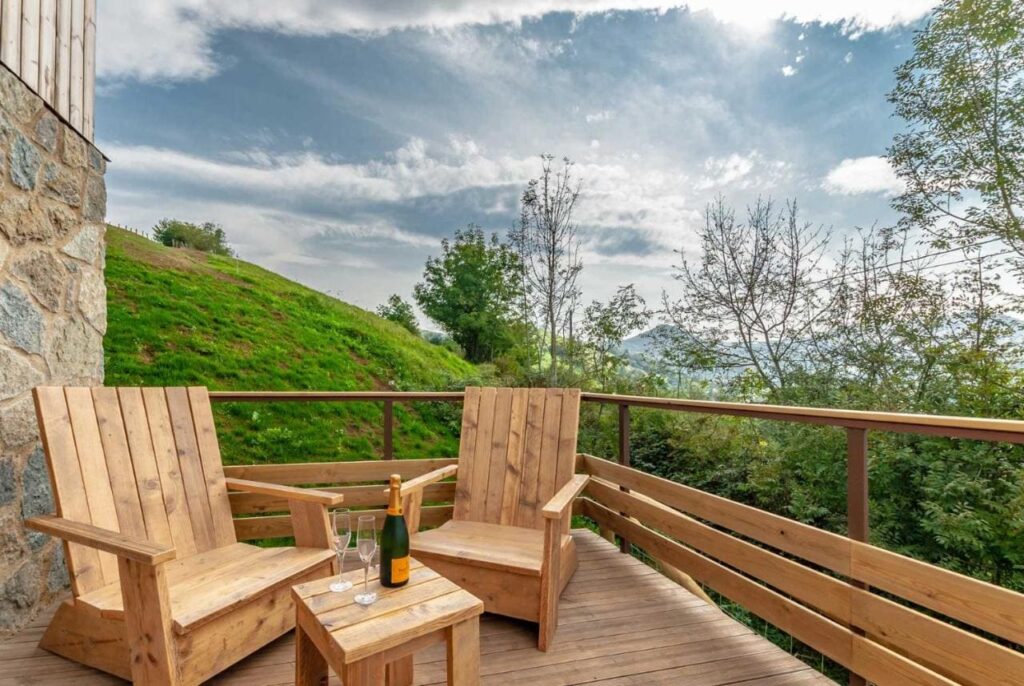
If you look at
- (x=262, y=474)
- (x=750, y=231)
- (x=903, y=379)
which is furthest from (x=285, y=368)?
(x=903, y=379)

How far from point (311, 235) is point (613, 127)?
21.8 ft

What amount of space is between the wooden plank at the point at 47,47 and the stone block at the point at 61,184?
296mm

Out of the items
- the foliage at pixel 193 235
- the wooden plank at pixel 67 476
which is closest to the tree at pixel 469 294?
the foliage at pixel 193 235

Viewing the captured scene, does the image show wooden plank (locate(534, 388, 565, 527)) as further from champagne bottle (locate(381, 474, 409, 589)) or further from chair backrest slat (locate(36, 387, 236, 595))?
chair backrest slat (locate(36, 387, 236, 595))

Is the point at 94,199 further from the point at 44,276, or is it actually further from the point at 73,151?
the point at 44,276

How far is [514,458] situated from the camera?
2.73 metres

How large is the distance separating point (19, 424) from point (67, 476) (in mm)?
517

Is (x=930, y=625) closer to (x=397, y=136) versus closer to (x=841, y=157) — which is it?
(x=841, y=157)

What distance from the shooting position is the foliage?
55.6 feet

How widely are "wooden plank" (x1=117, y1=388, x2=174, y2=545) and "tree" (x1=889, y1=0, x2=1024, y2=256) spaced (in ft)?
21.2

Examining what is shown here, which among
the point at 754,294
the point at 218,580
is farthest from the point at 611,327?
the point at 218,580

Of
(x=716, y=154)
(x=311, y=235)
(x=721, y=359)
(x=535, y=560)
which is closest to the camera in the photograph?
(x=535, y=560)

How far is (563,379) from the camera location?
19.9 feet

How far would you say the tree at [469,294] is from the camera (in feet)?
44.3
